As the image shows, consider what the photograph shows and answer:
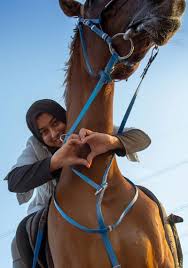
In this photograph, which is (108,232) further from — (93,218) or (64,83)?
(64,83)

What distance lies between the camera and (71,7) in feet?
10.7

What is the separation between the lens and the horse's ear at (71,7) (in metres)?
3.25

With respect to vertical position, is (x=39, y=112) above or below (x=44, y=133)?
above

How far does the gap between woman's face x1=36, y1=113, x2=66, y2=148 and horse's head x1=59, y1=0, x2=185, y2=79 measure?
0.88 m

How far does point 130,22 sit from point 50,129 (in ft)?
4.20

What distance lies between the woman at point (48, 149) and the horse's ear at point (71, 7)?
872mm

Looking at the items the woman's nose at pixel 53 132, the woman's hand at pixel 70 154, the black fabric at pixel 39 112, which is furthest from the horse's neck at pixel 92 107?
the black fabric at pixel 39 112

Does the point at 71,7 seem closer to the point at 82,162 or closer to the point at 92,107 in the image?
the point at 92,107

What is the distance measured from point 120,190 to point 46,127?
1.04m

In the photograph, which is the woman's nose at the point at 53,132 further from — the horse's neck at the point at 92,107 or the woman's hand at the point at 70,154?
the woman's hand at the point at 70,154

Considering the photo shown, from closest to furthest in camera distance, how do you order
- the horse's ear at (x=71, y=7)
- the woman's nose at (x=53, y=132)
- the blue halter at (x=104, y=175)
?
the blue halter at (x=104, y=175) < the horse's ear at (x=71, y=7) < the woman's nose at (x=53, y=132)

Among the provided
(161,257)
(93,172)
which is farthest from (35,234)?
(161,257)

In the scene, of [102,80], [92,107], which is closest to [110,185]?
[92,107]

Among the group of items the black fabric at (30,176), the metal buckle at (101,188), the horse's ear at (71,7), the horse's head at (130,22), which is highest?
the horse's ear at (71,7)
